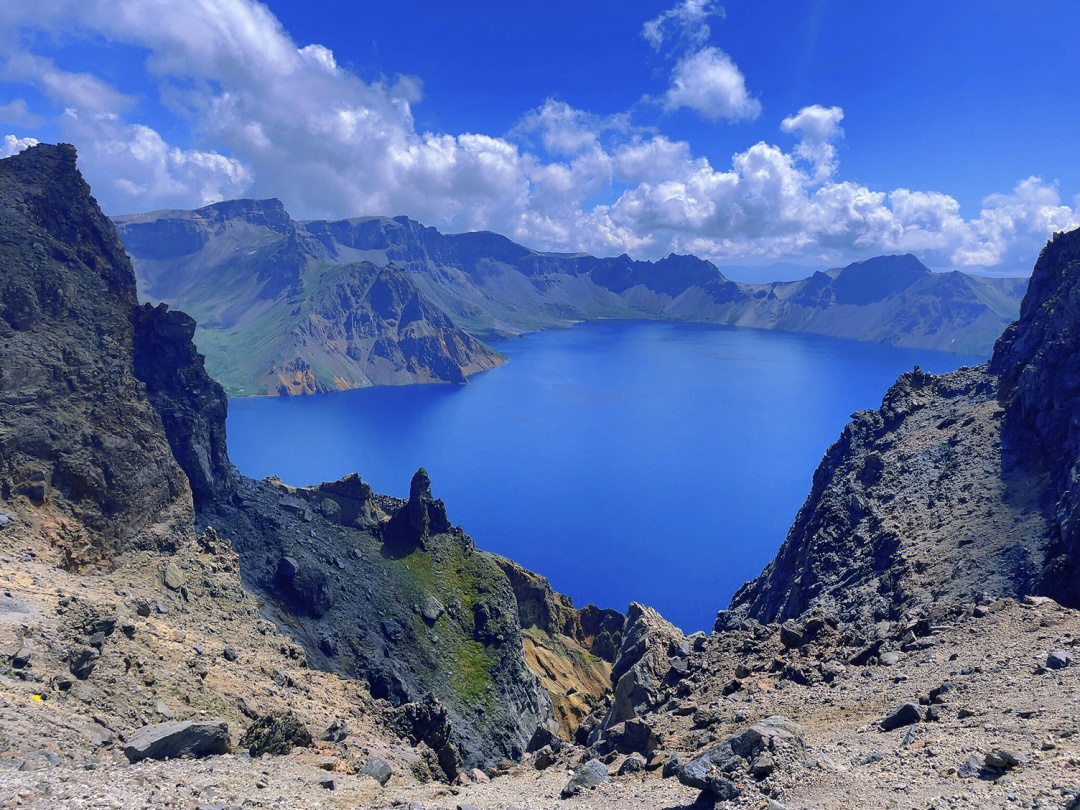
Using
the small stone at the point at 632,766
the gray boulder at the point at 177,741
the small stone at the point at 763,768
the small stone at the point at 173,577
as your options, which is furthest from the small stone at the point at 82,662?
the small stone at the point at 763,768

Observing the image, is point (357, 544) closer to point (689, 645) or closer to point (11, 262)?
point (11, 262)

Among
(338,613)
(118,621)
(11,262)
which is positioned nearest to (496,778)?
(118,621)

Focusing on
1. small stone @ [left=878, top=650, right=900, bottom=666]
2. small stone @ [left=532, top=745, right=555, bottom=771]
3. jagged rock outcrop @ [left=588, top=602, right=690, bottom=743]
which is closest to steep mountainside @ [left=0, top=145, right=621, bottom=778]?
small stone @ [left=532, top=745, right=555, bottom=771]

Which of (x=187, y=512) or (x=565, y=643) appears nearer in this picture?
(x=187, y=512)

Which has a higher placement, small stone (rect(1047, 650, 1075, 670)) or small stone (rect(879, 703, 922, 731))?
small stone (rect(1047, 650, 1075, 670))

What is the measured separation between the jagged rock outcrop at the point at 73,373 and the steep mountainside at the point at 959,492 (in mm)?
54760

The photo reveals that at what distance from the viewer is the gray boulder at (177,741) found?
949 inches

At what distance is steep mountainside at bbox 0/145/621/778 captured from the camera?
5466cm

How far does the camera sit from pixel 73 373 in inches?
2377

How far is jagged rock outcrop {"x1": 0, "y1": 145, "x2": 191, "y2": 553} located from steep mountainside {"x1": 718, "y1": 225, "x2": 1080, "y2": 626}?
5476 centimetres

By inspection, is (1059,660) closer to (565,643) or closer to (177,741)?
(177,741)

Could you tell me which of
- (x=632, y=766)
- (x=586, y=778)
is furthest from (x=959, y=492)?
(x=586, y=778)

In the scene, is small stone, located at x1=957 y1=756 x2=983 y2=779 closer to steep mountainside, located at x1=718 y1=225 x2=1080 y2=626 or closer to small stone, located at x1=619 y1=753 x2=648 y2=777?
small stone, located at x1=619 y1=753 x2=648 y2=777

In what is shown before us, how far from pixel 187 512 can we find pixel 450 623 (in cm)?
3329
